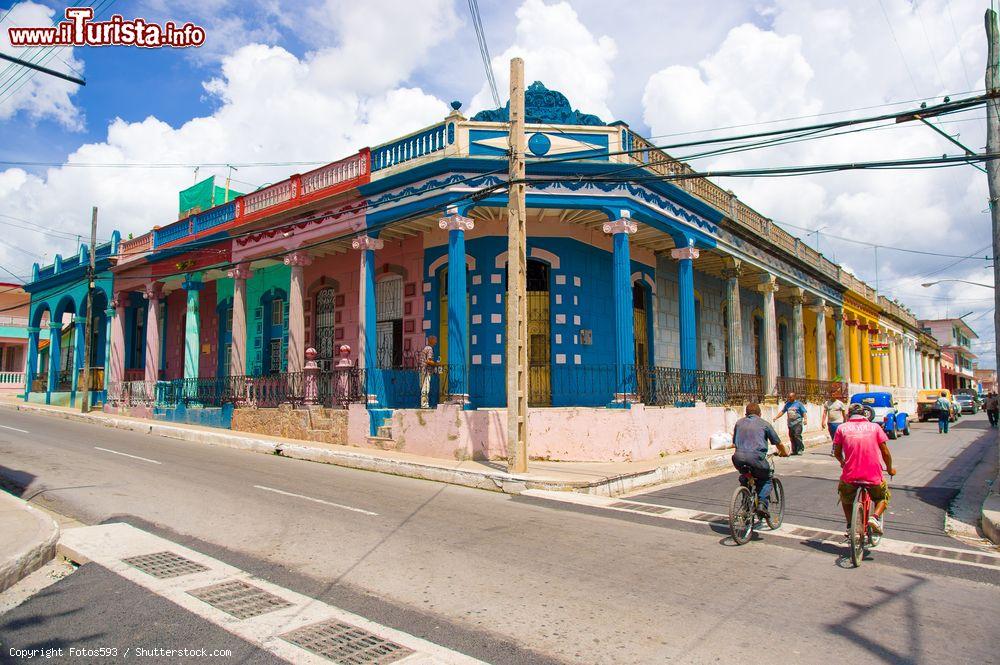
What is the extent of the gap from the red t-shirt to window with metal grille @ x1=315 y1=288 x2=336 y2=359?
16.0 m

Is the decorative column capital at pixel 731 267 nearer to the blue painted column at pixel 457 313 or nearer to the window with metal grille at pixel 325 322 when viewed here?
the blue painted column at pixel 457 313

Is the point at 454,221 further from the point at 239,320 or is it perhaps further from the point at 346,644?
the point at 346,644

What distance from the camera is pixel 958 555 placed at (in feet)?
23.6

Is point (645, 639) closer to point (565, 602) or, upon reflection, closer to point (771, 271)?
point (565, 602)

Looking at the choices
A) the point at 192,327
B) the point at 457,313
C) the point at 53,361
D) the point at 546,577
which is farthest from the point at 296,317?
the point at 53,361

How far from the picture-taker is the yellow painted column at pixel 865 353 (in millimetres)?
35469

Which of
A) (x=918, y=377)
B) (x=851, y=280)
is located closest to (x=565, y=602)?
(x=851, y=280)

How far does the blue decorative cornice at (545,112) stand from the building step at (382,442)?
8157 millimetres

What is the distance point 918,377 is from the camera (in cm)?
4872

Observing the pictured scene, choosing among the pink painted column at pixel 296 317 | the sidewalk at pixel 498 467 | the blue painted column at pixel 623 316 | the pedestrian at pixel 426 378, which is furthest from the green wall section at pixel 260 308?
the blue painted column at pixel 623 316

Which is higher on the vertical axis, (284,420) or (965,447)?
(284,420)

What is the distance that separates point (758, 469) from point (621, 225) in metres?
8.52

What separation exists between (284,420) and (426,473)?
22.7ft

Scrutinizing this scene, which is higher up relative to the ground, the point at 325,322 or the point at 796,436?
the point at 325,322
